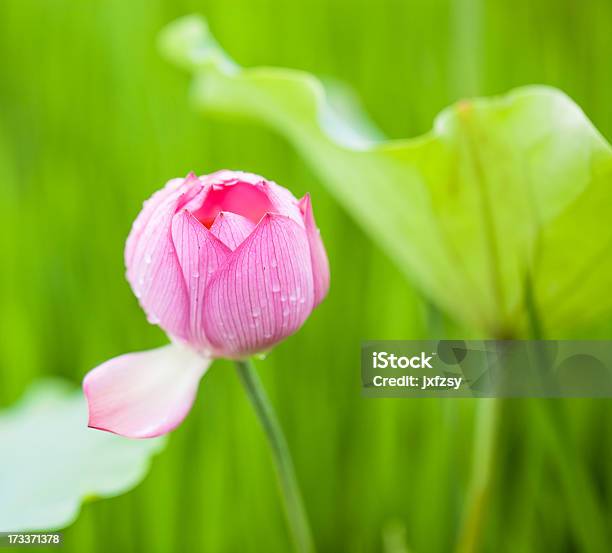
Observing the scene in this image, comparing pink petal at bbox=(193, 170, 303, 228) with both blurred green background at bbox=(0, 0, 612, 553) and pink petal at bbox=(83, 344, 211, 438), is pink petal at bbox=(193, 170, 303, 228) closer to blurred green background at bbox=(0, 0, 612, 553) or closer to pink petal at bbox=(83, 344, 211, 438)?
pink petal at bbox=(83, 344, 211, 438)

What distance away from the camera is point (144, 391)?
24 cm

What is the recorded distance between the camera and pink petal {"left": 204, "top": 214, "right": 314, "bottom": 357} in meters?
0.22

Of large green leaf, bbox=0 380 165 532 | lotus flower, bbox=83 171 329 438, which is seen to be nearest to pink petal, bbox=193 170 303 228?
lotus flower, bbox=83 171 329 438

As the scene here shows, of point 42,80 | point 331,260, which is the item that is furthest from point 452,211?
point 42,80

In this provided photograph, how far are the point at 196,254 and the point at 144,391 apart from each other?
5 centimetres

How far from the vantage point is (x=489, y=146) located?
31 centimetres

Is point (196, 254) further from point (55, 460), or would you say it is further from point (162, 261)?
point (55, 460)

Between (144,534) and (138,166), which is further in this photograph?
(138,166)

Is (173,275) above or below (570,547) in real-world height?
above

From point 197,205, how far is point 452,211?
0.14 m

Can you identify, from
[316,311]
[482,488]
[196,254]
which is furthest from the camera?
[316,311]

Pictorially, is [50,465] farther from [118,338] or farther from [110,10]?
[110,10]

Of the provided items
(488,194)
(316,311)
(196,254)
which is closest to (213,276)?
(196,254)

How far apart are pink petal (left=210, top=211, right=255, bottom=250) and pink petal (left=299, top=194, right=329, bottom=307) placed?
2 centimetres
